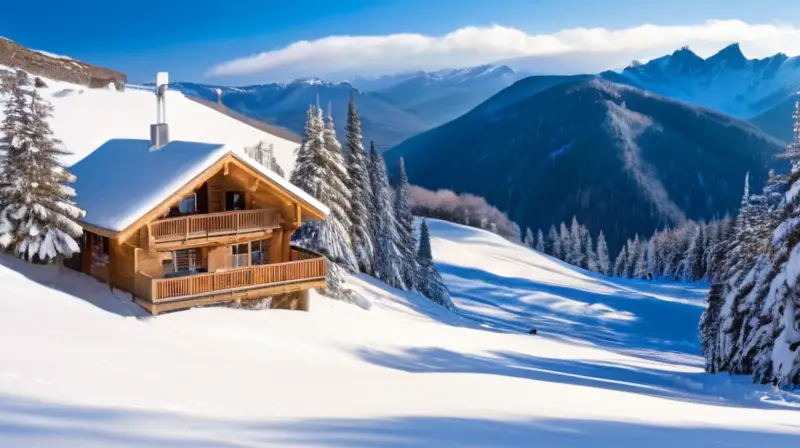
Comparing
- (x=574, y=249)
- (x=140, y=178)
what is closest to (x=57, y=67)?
(x=140, y=178)

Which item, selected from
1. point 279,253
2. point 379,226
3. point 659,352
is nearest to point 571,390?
point 279,253

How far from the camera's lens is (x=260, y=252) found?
26047 millimetres

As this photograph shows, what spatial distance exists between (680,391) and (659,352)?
2753 cm

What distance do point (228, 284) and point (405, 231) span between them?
2998 cm

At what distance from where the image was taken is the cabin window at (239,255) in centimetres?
2500

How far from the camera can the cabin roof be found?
68.7ft

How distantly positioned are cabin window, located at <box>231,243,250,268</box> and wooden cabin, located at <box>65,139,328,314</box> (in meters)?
0.04

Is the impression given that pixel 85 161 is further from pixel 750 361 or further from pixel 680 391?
pixel 750 361

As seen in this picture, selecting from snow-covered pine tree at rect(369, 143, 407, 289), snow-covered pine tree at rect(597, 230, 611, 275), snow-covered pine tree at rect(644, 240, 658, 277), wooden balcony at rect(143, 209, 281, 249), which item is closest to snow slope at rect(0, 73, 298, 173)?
snow-covered pine tree at rect(369, 143, 407, 289)

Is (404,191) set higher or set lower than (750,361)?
higher

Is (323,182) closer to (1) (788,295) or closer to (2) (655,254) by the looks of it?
(1) (788,295)

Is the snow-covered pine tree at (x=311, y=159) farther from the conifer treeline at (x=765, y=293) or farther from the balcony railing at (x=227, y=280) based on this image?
the conifer treeline at (x=765, y=293)

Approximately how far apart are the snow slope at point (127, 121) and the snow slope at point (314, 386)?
3507 cm

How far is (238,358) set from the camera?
15070mm
